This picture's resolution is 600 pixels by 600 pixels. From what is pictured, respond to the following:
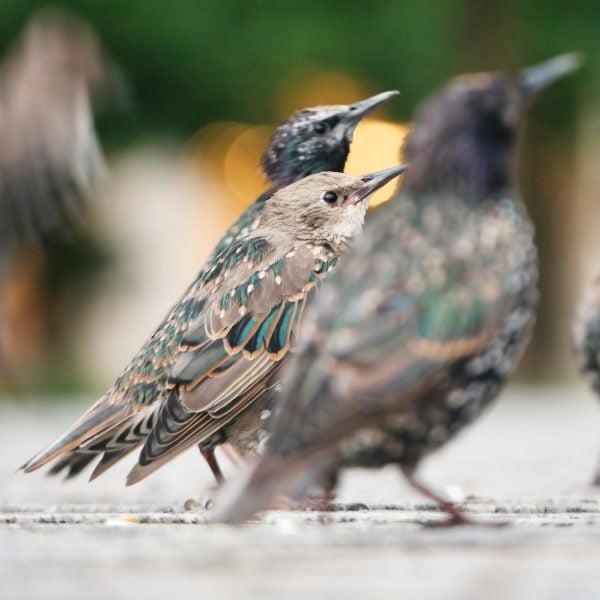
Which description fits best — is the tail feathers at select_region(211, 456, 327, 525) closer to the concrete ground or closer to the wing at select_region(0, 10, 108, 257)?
the concrete ground

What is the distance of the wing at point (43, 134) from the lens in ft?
31.6

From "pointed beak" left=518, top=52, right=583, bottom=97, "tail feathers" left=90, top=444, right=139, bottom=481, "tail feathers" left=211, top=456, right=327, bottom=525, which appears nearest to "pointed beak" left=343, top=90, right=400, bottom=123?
"tail feathers" left=90, top=444, right=139, bottom=481

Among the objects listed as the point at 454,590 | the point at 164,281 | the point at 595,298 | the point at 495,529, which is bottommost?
the point at 164,281

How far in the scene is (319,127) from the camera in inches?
253

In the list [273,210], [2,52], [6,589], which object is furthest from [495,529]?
[2,52]

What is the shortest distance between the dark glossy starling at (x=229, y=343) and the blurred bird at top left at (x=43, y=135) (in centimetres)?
404

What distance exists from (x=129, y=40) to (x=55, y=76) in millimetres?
8618

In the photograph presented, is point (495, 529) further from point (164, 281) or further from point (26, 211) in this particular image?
point (164, 281)

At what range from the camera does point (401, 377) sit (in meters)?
3.99

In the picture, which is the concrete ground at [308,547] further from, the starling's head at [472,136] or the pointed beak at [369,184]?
the pointed beak at [369,184]

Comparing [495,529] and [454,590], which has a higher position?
[454,590]

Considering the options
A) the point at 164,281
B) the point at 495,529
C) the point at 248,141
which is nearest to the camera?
the point at 495,529

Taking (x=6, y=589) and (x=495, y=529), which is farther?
(x=495, y=529)

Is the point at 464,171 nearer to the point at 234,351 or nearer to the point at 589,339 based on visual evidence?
the point at 234,351
